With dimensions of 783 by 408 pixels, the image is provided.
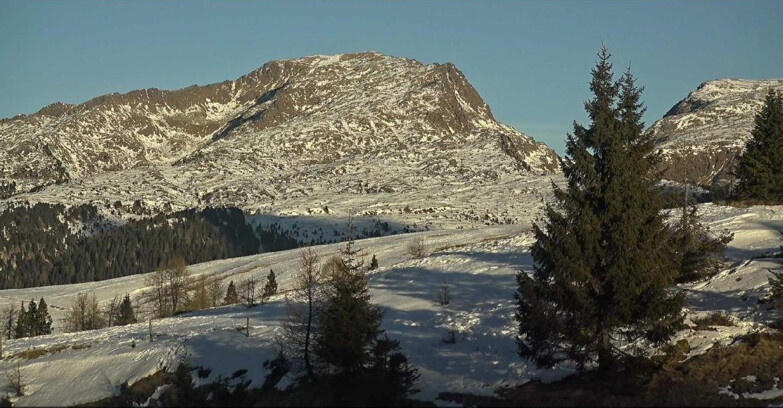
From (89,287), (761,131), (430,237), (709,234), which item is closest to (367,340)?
(709,234)

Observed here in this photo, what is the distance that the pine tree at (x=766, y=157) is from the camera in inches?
2586

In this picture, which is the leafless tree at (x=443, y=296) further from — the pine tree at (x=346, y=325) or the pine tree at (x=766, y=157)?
the pine tree at (x=766, y=157)

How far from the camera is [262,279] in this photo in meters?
121

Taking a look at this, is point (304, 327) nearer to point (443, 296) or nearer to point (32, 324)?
point (443, 296)

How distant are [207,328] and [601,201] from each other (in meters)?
42.3

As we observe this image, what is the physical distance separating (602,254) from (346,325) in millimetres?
12559

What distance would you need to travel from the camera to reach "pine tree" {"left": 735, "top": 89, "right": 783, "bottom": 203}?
6569 cm

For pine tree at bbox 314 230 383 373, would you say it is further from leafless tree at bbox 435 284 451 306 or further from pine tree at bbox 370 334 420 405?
leafless tree at bbox 435 284 451 306

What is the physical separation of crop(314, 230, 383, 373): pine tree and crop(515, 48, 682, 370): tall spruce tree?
782 cm

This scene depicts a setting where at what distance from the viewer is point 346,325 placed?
34219 mm

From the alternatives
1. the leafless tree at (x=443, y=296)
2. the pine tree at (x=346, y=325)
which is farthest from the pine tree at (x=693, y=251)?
the pine tree at (x=346, y=325)

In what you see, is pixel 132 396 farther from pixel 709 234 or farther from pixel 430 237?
pixel 430 237

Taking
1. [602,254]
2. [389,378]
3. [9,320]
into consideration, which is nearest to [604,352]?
[602,254]

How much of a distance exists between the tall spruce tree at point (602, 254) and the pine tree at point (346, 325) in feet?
25.6
